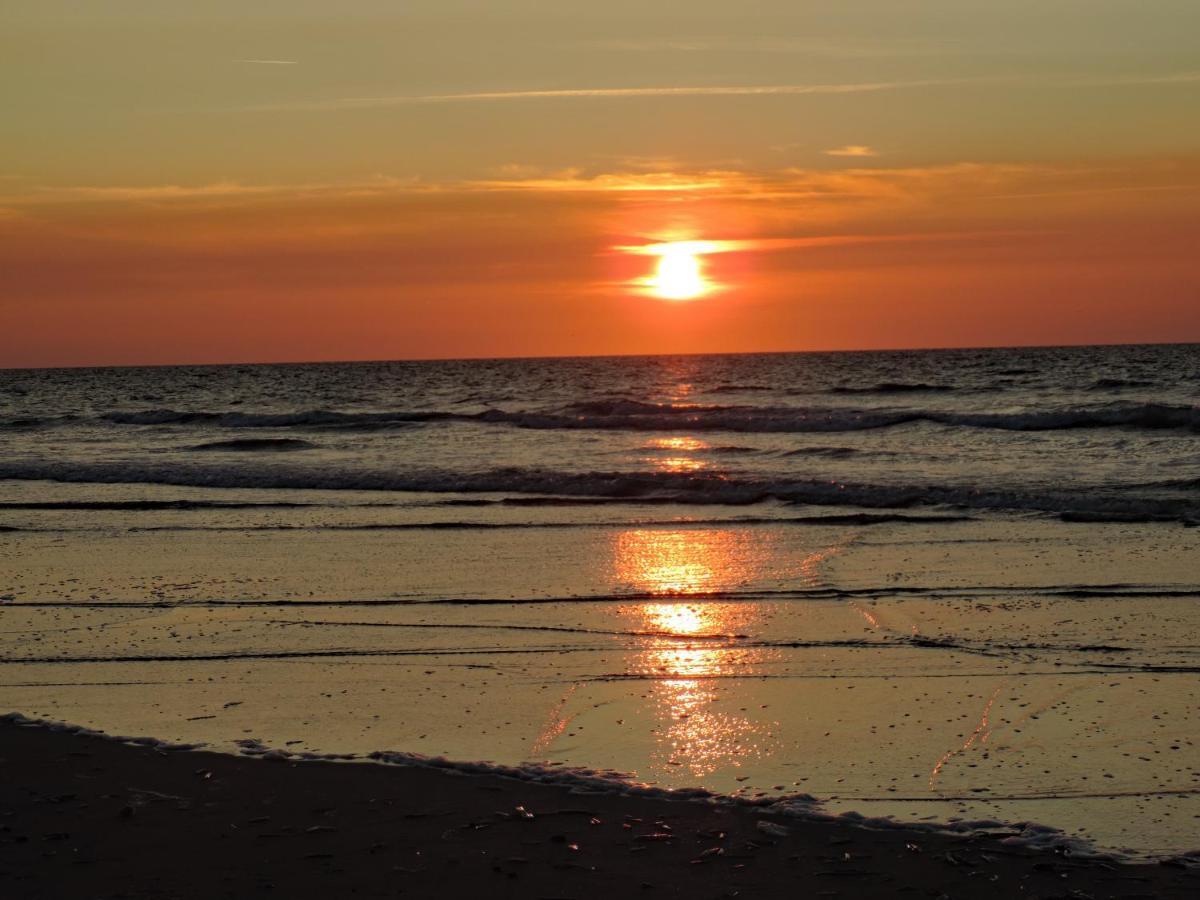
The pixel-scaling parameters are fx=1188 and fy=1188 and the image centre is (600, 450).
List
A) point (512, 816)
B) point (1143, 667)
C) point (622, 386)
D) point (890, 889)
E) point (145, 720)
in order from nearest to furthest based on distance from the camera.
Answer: point (890, 889) → point (512, 816) → point (145, 720) → point (1143, 667) → point (622, 386)

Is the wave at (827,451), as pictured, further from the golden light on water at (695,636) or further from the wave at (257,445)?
the wave at (257,445)

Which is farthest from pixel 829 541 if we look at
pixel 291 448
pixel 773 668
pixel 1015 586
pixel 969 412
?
pixel 969 412

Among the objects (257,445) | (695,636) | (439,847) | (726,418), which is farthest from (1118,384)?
(439,847)

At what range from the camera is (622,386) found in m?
65.7

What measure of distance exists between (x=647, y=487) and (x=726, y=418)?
688 inches

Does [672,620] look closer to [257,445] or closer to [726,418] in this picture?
[257,445]

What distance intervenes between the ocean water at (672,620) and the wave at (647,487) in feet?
0.31

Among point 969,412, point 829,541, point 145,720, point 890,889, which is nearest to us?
point 890,889

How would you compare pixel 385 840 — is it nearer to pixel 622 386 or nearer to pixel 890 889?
pixel 890 889

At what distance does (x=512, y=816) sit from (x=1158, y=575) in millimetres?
7316

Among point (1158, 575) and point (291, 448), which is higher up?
point (1158, 575)

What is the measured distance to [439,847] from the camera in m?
4.48

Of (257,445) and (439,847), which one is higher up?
(439,847)

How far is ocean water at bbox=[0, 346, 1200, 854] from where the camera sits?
5.51 m
